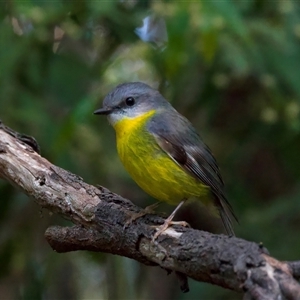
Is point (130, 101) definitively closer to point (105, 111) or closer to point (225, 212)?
point (105, 111)

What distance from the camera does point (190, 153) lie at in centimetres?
346

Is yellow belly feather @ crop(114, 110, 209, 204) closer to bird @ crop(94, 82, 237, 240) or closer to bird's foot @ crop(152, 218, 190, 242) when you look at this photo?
bird @ crop(94, 82, 237, 240)

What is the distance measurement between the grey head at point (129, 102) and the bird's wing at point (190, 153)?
0.15 meters

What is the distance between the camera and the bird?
326 cm

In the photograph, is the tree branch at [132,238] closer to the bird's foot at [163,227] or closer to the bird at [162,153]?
the bird's foot at [163,227]

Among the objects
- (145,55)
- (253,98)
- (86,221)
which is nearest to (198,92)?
(253,98)

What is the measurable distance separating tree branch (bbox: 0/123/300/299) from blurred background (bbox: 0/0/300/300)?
47 centimetres

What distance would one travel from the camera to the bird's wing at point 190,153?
337cm

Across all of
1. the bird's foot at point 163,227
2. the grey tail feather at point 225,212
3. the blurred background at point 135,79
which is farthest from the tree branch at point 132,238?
the grey tail feather at point 225,212

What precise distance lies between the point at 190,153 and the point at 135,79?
114cm

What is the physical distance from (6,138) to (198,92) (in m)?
1.77

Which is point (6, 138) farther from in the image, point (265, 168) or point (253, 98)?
point (265, 168)

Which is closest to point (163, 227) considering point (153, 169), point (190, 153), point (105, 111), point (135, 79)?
point (153, 169)

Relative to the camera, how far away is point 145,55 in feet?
12.8
